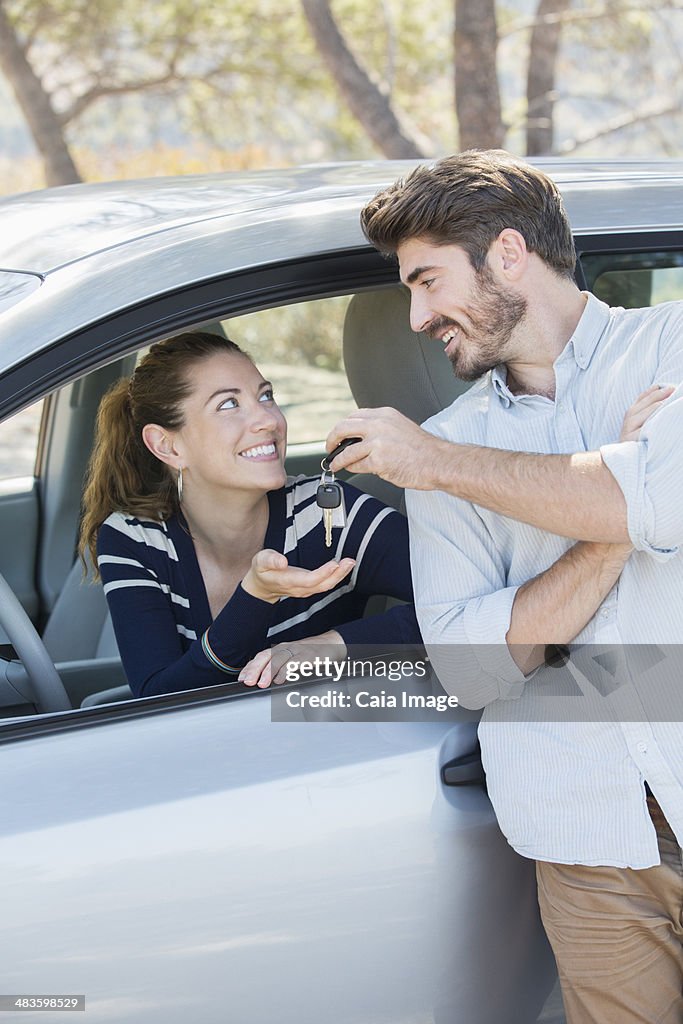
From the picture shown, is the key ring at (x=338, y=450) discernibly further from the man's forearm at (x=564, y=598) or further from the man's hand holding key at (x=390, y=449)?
the man's forearm at (x=564, y=598)

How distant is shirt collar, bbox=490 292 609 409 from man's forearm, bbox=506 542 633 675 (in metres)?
0.31

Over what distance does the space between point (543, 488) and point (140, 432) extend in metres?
1.02

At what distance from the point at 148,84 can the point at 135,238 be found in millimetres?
11412

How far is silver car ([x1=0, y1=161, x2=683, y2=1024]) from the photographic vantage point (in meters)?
1.61

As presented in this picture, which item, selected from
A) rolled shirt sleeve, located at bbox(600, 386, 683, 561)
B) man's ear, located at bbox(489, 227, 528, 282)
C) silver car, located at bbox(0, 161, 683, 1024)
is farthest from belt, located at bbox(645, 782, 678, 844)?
man's ear, located at bbox(489, 227, 528, 282)

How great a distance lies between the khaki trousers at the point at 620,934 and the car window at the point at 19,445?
218 cm

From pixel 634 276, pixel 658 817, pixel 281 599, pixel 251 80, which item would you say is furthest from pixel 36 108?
pixel 658 817

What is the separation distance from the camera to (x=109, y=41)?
12.5 meters

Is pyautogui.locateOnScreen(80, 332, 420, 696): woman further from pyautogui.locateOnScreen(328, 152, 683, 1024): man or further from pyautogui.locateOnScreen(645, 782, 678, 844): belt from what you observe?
pyautogui.locateOnScreen(645, 782, 678, 844): belt

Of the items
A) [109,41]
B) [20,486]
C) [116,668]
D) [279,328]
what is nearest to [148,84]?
[109,41]

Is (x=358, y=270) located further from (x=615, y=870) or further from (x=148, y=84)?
(x=148, y=84)

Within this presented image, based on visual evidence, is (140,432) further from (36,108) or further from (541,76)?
(36,108)

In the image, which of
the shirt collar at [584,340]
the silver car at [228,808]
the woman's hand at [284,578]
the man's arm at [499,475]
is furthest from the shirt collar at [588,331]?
the woman's hand at [284,578]

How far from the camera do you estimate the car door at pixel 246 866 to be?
160cm
